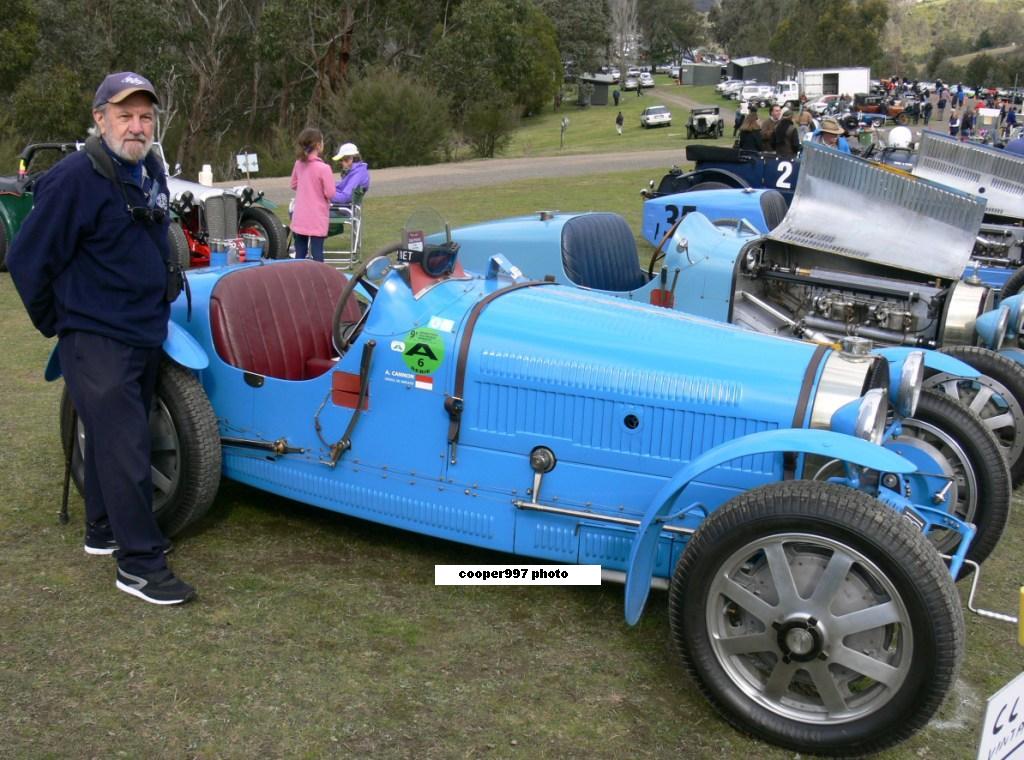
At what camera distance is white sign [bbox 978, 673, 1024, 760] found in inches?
87.3

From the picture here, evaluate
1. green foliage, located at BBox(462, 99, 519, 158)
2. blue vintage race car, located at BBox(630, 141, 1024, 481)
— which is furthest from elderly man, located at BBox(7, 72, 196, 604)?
green foliage, located at BBox(462, 99, 519, 158)

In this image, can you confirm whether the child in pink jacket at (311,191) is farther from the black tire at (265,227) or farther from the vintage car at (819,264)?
the vintage car at (819,264)

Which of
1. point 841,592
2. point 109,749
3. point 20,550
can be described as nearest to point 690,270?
point 841,592

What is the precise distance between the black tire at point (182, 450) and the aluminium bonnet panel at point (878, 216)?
14.7 ft

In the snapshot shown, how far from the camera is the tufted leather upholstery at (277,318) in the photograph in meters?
4.57

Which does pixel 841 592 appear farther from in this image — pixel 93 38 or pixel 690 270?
pixel 93 38

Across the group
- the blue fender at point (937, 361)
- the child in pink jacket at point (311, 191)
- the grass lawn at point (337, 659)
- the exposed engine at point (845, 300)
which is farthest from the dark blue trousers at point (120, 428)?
the child in pink jacket at point (311, 191)

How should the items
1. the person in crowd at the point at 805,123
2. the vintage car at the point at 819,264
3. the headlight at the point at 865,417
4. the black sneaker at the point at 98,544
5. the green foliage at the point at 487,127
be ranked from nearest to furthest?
the headlight at the point at 865,417 → the black sneaker at the point at 98,544 → the vintage car at the point at 819,264 → the person in crowd at the point at 805,123 → the green foliage at the point at 487,127

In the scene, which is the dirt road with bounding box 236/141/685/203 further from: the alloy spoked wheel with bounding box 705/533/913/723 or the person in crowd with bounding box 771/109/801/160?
the alloy spoked wheel with bounding box 705/533/913/723

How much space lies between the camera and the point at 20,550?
170 inches

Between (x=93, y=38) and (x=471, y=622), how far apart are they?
1443 inches

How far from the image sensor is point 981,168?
392 inches

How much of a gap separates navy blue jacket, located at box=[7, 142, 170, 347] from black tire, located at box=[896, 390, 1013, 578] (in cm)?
322

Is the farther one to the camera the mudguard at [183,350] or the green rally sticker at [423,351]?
the mudguard at [183,350]
